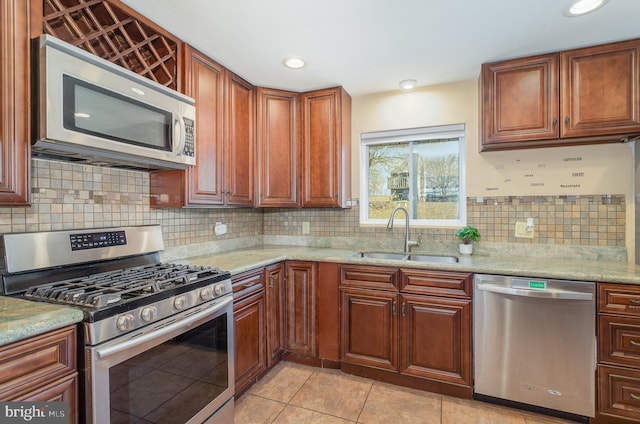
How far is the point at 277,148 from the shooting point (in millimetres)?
2805

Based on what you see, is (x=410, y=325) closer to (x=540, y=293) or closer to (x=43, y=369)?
(x=540, y=293)

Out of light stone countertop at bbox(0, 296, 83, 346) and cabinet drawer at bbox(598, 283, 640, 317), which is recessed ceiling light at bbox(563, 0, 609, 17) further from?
light stone countertop at bbox(0, 296, 83, 346)

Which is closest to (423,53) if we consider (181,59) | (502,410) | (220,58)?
(220,58)

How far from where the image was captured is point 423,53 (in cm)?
216

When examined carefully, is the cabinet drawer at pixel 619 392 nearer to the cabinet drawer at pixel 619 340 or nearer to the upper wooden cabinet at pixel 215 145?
the cabinet drawer at pixel 619 340

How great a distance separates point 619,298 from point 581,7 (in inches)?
61.8

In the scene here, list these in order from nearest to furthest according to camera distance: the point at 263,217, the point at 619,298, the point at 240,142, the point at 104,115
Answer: the point at 104,115
the point at 619,298
the point at 240,142
the point at 263,217

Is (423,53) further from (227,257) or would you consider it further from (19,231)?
(19,231)

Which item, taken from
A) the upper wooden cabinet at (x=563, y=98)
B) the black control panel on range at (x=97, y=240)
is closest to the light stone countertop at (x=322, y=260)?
the black control panel on range at (x=97, y=240)

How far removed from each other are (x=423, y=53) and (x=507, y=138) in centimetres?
83

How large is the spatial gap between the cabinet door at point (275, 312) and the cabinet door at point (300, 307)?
0.05 meters

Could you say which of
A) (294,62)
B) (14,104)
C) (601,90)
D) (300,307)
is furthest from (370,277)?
(14,104)

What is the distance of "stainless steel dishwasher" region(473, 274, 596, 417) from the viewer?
5.98 ft

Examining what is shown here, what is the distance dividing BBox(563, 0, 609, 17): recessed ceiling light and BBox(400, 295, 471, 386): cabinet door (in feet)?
5.63
